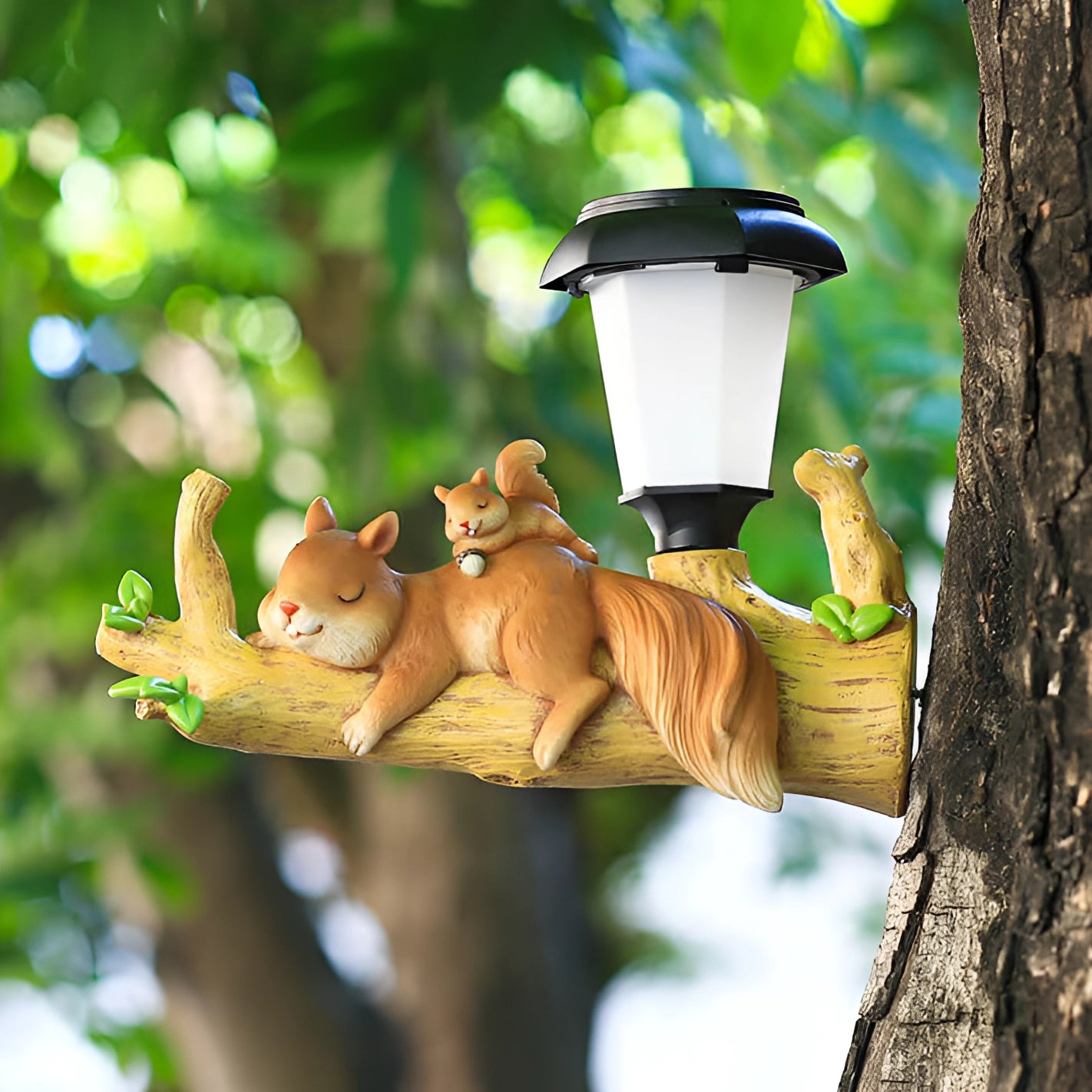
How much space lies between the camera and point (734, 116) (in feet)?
3.75

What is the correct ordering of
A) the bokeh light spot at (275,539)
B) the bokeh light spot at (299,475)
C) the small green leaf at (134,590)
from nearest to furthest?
the small green leaf at (134,590)
the bokeh light spot at (275,539)
the bokeh light spot at (299,475)

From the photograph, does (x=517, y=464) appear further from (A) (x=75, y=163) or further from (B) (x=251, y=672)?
(A) (x=75, y=163)

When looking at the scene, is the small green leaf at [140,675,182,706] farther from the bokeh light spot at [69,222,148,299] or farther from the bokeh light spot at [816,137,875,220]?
the bokeh light spot at [69,222,148,299]

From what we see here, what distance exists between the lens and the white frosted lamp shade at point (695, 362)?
58 centimetres

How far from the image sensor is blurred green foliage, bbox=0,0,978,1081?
1.00 m

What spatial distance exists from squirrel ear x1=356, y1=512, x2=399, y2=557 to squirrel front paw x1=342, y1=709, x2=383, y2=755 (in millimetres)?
67

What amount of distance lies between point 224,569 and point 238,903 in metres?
1.49

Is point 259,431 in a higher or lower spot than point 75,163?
lower

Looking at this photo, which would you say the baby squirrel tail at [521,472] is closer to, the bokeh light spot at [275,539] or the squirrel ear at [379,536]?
the squirrel ear at [379,536]

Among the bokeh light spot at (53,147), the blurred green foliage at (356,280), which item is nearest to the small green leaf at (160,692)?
the blurred green foliage at (356,280)

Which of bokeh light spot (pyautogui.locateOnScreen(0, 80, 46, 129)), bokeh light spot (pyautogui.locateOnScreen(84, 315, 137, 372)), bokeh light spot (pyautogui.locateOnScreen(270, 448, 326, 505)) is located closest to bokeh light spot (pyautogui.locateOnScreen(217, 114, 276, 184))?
bokeh light spot (pyautogui.locateOnScreen(84, 315, 137, 372))

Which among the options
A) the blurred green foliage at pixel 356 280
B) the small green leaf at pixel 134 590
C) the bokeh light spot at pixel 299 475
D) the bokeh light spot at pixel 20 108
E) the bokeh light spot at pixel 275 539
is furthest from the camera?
the bokeh light spot at pixel 299 475

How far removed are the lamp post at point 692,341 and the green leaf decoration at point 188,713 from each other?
214 millimetres

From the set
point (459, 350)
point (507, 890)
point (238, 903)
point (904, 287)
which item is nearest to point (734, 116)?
point (459, 350)
